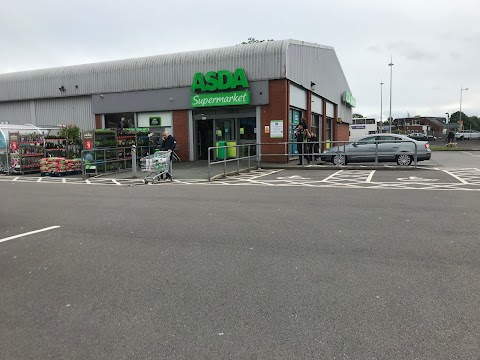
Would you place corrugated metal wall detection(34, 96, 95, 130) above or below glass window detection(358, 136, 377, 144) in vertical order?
above

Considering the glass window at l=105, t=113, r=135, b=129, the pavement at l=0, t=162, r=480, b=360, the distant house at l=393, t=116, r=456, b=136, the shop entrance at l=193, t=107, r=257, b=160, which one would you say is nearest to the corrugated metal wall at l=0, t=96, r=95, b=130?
the glass window at l=105, t=113, r=135, b=129

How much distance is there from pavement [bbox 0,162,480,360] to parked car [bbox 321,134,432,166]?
9220 mm

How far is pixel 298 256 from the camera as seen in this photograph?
5.00 meters

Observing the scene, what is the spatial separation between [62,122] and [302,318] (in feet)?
81.3

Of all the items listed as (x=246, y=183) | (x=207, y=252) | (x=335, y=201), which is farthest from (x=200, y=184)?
(x=207, y=252)

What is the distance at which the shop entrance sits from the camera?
2037cm

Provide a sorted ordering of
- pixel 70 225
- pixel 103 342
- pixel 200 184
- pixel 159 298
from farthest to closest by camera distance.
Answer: pixel 200 184 → pixel 70 225 → pixel 159 298 → pixel 103 342

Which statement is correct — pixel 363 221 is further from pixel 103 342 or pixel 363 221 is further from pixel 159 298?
pixel 103 342

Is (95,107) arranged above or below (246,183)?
above

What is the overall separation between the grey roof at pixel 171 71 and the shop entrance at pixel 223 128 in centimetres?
181

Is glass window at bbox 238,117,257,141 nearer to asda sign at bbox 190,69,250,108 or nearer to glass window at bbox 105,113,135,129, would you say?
asda sign at bbox 190,69,250,108

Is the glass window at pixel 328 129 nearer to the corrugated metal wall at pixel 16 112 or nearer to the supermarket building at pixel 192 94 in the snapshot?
the supermarket building at pixel 192 94

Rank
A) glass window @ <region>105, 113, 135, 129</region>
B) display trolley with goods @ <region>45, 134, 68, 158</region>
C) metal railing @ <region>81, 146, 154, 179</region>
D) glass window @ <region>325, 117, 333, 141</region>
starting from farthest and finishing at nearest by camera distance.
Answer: glass window @ <region>325, 117, 333, 141</region> → glass window @ <region>105, 113, 135, 129</region> → display trolley with goods @ <region>45, 134, 68, 158</region> → metal railing @ <region>81, 146, 154, 179</region>

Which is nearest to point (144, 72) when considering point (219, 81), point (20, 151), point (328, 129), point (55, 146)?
point (219, 81)
